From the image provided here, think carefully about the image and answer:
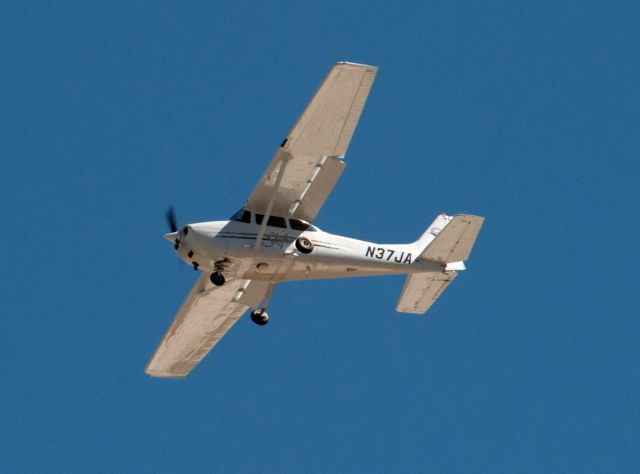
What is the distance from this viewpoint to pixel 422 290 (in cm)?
3553

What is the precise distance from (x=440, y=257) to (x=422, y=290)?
50.8 inches

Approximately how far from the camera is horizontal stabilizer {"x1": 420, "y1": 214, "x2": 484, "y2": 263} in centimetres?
3400

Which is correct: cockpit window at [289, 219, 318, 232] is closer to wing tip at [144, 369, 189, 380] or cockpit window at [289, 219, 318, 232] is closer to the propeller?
the propeller

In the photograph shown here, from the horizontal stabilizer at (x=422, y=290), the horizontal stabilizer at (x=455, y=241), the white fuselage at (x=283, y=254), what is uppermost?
the horizontal stabilizer at (x=455, y=241)

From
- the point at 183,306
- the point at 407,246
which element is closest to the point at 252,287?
the point at 183,306

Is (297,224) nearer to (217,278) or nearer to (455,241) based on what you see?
(217,278)

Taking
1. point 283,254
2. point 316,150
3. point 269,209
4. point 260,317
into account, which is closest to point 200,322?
point 260,317

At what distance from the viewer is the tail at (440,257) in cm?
3412

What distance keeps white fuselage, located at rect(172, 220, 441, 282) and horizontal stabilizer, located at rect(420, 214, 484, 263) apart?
0.32 meters

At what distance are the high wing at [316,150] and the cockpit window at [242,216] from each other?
16cm

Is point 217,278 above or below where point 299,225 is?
below

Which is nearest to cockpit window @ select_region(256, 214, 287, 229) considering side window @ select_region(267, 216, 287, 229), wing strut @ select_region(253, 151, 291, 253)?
side window @ select_region(267, 216, 287, 229)

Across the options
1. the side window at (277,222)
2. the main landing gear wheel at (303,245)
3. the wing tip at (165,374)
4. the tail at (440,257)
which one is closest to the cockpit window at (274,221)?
the side window at (277,222)

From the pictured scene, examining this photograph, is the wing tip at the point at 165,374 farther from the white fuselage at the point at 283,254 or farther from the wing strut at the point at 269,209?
the wing strut at the point at 269,209
